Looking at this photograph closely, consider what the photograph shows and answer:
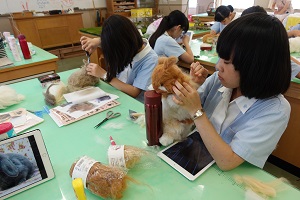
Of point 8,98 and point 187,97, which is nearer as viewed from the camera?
point 187,97

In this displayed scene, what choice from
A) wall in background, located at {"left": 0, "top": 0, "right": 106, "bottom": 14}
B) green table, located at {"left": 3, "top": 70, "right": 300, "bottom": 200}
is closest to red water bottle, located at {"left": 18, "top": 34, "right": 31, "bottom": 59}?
green table, located at {"left": 3, "top": 70, "right": 300, "bottom": 200}

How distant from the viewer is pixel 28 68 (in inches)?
78.8

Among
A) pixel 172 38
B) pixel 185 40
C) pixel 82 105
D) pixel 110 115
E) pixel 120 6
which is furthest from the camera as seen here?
pixel 120 6

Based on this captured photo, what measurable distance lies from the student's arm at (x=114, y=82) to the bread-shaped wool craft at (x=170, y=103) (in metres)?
0.64

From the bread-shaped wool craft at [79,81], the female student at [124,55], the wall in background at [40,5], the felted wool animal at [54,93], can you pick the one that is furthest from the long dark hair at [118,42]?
the wall in background at [40,5]

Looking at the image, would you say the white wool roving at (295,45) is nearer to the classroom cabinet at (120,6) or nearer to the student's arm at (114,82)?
the student's arm at (114,82)

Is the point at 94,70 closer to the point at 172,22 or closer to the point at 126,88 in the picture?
the point at 126,88

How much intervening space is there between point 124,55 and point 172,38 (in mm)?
916

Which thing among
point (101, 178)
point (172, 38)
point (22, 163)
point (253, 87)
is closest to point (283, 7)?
point (172, 38)

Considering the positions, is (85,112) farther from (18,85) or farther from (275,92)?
(275,92)

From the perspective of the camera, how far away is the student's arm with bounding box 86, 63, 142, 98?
4.66 feet

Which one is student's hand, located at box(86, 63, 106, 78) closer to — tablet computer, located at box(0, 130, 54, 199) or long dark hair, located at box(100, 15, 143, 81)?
long dark hair, located at box(100, 15, 143, 81)

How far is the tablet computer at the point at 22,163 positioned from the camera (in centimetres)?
64

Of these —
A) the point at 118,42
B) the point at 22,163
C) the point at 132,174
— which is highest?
the point at 118,42
